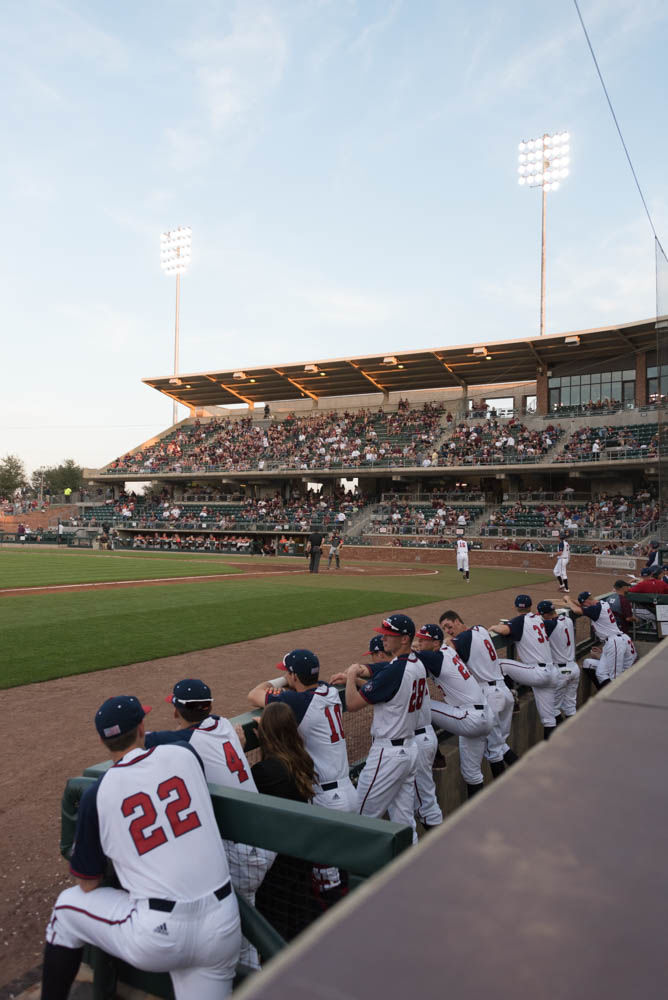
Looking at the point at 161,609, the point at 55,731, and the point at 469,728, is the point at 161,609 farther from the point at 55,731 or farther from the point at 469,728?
the point at 469,728

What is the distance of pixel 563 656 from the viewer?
7566 millimetres

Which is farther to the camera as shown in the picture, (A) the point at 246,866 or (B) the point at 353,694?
(B) the point at 353,694

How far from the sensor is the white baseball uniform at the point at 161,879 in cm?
246

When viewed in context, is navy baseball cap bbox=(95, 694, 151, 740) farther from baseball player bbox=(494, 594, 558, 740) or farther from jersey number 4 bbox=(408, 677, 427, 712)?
baseball player bbox=(494, 594, 558, 740)

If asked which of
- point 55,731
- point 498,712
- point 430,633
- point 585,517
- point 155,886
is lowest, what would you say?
point 55,731

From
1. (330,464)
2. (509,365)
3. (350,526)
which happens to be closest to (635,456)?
(509,365)

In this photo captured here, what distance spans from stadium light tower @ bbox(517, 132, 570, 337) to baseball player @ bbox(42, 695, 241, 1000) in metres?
45.3

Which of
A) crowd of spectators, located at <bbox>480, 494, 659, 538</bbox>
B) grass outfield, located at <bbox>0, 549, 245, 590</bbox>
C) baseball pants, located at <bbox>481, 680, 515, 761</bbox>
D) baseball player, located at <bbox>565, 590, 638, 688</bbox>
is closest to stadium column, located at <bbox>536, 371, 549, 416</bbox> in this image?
crowd of spectators, located at <bbox>480, 494, 659, 538</bbox>

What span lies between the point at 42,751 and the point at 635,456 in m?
33.7

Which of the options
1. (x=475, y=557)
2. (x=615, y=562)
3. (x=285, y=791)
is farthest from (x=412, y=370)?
(x=285, y=791)

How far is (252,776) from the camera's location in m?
3.53

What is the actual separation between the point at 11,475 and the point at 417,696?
279ft

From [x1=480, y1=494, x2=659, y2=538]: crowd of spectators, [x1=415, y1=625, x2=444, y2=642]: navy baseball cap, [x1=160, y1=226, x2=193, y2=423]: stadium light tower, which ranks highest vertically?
[x1=160, y1=226, x2=193, y2=423]: stadium light tower

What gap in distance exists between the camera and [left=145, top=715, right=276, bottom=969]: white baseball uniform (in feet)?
9.76
